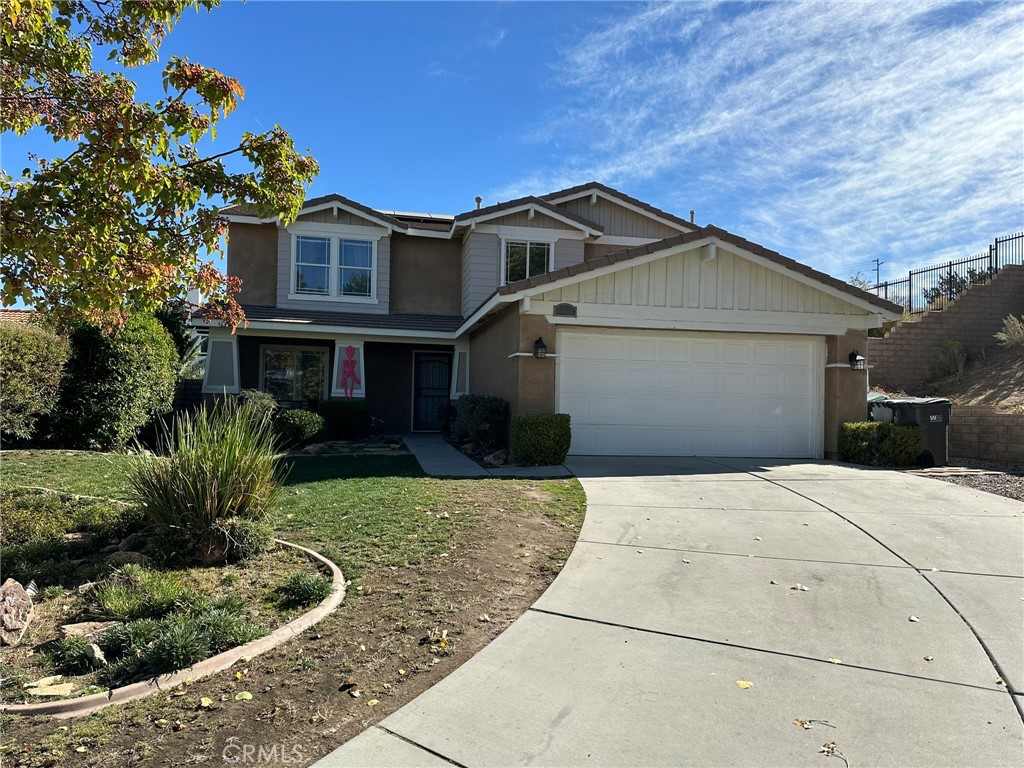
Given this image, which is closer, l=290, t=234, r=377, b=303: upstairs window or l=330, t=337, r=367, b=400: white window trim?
l=330, t=337, r=367, b=400: white window trim

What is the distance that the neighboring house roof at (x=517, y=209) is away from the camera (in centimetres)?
1758

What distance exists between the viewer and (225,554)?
18.4 feet

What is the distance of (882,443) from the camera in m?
11.6

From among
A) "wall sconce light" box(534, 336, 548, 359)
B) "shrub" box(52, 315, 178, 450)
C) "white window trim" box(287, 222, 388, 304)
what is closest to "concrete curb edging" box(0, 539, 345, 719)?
"wall sconce light" box(534, 336, 548, 359)

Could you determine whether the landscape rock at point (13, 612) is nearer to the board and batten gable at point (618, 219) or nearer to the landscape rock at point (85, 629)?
the landscape rock at point (85, 629)

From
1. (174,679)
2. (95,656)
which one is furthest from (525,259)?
(174,679)

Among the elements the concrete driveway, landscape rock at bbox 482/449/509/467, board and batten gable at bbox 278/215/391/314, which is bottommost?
the concrete driveway

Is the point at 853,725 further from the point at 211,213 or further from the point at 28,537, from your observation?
the point at 28,537

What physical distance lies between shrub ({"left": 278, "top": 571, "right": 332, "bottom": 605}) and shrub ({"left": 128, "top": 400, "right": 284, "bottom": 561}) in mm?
1032

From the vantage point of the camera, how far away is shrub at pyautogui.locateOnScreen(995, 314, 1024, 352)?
16.1 meters

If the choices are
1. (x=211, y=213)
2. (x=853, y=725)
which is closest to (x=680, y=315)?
(x=211, y=213)

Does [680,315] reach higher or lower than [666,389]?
higher

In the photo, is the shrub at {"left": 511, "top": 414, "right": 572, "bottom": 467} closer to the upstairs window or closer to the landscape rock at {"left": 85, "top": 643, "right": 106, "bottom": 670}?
the landscape rock at {"left": 85, "top": 643, "right": 106, "bottom": 670}

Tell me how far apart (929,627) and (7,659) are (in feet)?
18.7
